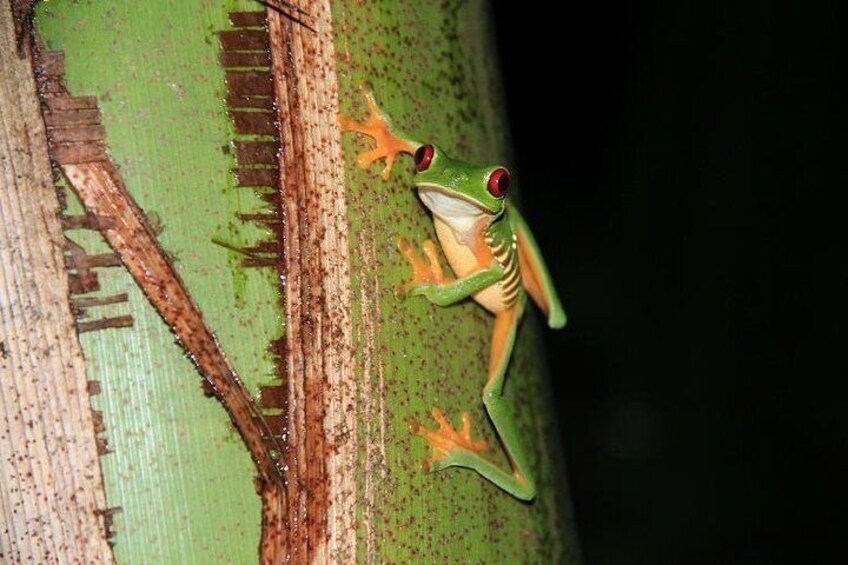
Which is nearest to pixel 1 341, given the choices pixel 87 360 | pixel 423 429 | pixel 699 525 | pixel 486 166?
pixel 87 360

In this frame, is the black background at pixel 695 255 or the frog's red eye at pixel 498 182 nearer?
the frog's red eye at pixel 498 182

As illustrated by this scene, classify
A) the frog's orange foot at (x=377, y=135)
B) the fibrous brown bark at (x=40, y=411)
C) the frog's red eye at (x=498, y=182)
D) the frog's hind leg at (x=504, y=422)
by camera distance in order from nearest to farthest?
the fibrous brown bark at (x=40, y=411) < the frog's orange foot at (x=377, y=135) < the frog's hind leg at (x=504, y=422) < the frog's red eye at (x=498, y=182)

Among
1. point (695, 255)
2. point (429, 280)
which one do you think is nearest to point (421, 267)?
point (429, 280)

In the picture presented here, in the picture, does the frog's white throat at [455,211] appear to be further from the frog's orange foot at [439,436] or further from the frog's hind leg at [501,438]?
the frog's orange foot at [439,436]

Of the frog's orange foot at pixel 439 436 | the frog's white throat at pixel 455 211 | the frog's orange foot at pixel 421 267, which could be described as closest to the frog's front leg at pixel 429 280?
the frog's orange foot at pixel 421 267

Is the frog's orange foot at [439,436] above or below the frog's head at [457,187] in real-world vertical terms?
below

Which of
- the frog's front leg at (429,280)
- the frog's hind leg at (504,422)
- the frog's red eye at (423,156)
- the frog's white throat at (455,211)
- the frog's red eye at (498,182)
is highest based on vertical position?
the frog's red eye at (423,156)
